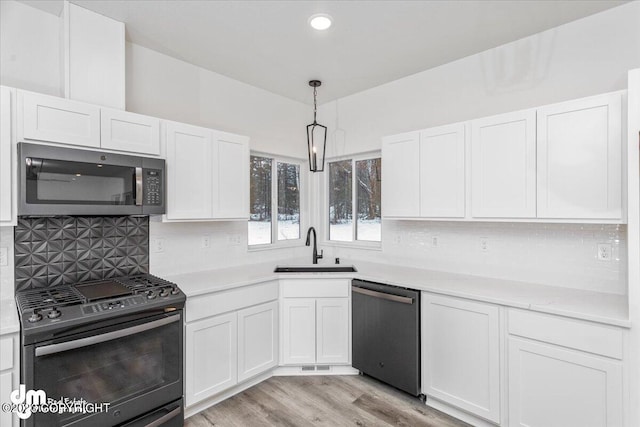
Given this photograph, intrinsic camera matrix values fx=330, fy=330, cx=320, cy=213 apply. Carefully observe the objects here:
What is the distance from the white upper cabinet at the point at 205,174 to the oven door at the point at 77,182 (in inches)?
11.7

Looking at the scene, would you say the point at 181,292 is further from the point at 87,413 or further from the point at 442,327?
the point at 442,327

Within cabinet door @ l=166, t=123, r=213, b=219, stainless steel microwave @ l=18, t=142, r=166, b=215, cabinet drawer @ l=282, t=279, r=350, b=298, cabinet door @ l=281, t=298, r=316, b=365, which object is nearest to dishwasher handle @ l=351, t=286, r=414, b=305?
cabinet drawer @ l=282, t=279, r=350, b=298

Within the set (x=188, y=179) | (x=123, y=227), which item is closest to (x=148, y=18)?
(x=188, y=179)

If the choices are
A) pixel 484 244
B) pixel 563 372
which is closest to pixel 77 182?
→ pixel 484 244

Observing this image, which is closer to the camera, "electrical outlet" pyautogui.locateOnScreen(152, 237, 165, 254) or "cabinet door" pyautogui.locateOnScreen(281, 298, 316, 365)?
"electrical outlet" pyautogui.locateOnScreen(152, 237, 165, 254)

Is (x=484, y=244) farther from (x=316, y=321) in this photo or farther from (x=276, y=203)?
(x=276, y=203)

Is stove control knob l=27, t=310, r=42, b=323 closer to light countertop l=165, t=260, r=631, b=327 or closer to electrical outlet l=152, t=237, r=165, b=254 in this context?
light countertop l=165, t=260, r=631, b=327

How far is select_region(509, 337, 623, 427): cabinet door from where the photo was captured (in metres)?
1.76

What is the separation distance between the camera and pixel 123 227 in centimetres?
250

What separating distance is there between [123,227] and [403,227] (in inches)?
96.1

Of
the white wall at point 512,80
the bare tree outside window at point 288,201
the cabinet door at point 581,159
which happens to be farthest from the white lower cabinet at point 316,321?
the cabinet door at point 581,159

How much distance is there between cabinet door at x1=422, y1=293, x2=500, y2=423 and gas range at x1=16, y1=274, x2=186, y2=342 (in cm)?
180

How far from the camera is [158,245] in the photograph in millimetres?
2691

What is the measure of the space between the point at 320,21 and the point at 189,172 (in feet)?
4.77
